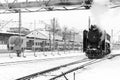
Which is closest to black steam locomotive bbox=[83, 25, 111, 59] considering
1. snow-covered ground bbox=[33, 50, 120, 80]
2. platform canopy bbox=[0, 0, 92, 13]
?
platform canopy bbox=[0, 0, 92, 13]

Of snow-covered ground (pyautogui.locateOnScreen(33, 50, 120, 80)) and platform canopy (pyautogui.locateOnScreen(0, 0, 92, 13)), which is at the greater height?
platform canopy (pyautogui.locateOnScreen(0, 0, 92, 13))

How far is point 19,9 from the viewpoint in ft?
69.3

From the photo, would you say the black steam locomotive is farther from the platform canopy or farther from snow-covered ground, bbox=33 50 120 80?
snow-covered ground, bbox=33 50 120 80

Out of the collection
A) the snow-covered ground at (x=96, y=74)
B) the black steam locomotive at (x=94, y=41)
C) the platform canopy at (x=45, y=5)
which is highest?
the platform canopy at (x=45, y=5)

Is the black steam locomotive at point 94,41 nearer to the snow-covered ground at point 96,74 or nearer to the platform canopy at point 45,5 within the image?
the platform canopy at point 45,5

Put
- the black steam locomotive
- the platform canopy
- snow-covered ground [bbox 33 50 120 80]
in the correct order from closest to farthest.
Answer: snow-covered ground [bbox 33 50 120 80] < the platform canopy < the black steam locomotive

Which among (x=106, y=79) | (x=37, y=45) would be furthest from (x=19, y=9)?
(x=37, y=45)

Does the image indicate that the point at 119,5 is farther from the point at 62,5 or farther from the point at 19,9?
the point at 19,9

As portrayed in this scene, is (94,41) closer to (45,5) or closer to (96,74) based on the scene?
(45,5)

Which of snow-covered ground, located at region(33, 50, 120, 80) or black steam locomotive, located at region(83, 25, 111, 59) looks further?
black steam locomotive, located at region(83, 25, 111, 59)

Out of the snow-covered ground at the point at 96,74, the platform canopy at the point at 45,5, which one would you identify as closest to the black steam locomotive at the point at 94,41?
the platform canopy at the point at 45,5

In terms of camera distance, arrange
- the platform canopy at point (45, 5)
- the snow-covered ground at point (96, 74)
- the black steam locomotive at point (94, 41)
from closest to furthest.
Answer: the snow-covered ground at point (96, 74)
the platform canopy at point (45, 5)
the black steam locomotive at point (94, 41)

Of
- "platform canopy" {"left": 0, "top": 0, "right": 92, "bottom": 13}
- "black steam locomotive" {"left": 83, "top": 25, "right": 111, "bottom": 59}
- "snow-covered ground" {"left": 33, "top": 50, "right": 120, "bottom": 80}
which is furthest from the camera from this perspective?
"black steam locomotive" {"left": 83, "top": 25, "right": 111, "bottom": 59}

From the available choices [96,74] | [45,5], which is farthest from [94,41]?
[96,74]
